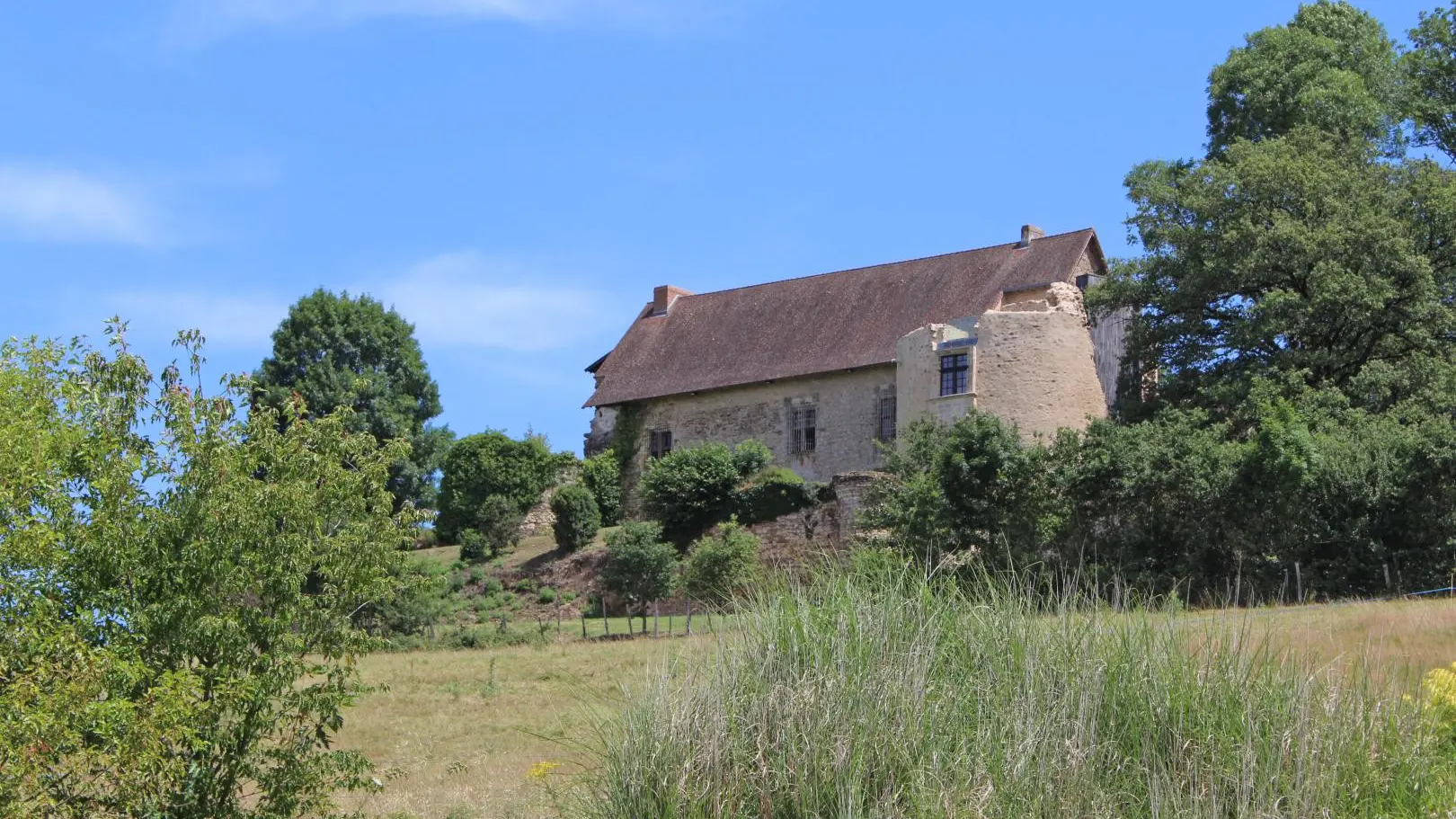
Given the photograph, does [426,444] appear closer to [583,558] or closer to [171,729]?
[583,558]

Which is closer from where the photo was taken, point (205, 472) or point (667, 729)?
point (667, 729)

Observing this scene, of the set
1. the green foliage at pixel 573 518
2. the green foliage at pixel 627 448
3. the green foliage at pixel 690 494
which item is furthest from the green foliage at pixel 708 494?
the green foliage at pixel 627 448

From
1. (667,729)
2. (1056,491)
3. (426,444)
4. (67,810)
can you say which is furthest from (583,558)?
(667,729)

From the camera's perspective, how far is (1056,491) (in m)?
30.0

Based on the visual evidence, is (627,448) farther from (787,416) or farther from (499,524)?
(787,416)

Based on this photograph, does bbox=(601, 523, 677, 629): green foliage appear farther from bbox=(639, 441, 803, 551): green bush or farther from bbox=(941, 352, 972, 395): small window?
bbox=(941, 352, 972, 395): small window

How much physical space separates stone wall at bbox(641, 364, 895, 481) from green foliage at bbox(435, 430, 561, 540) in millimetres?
2886

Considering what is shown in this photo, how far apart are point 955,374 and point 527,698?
1777cm

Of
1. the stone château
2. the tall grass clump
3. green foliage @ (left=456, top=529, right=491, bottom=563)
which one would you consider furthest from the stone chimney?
the tall grass clump

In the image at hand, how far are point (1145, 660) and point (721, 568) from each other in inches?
794

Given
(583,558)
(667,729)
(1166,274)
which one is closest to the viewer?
(667,729)

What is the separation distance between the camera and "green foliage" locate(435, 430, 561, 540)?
44281 mm

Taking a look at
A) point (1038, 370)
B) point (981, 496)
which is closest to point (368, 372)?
point (1038, 370)

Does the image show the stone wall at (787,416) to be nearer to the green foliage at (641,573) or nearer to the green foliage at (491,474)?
the green foliage at (491,474)
